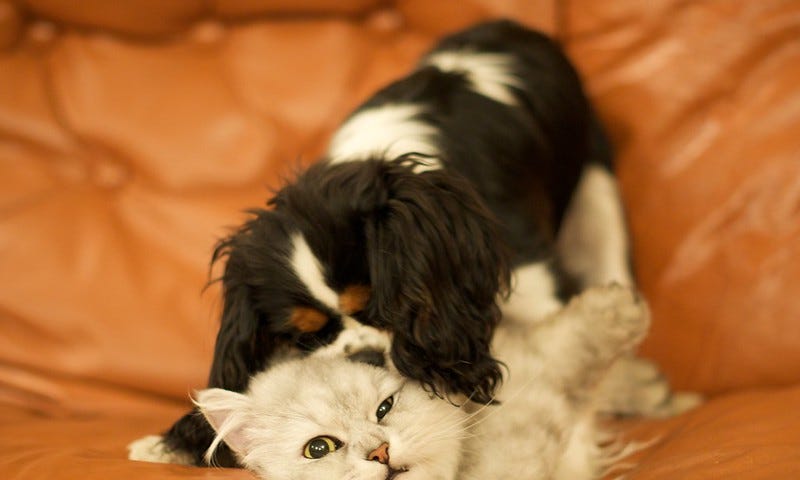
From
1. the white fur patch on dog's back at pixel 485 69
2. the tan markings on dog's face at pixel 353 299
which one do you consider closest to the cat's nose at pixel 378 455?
the tan markings on dog's face at pixel 353 299

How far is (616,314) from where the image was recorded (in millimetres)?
1386

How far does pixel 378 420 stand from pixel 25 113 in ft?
4.53

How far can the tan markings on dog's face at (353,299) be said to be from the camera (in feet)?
4.74

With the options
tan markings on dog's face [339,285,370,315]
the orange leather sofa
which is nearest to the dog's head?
tan markings on dog's face [339,285,370,315]

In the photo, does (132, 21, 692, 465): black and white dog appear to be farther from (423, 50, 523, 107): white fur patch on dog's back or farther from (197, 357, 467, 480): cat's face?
(197, 357, 467, 480): cat's face

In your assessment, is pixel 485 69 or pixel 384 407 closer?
pixel 384 407

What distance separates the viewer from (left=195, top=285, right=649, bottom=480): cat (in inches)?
47.2

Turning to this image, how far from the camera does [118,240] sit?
2074 millimetres

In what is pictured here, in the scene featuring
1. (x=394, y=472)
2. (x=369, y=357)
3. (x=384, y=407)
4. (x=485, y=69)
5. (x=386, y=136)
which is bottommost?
(x=394, y=472)

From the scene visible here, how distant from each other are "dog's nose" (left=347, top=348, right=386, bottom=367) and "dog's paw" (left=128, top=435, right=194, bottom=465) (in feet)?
1.08

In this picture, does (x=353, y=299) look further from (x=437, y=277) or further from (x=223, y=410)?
(x=223, y=410)

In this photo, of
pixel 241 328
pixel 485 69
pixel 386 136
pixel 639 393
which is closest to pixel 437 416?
pixel 241 328

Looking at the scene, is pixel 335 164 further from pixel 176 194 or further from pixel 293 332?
pixel 176 194

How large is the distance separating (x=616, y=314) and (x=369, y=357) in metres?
0.42
